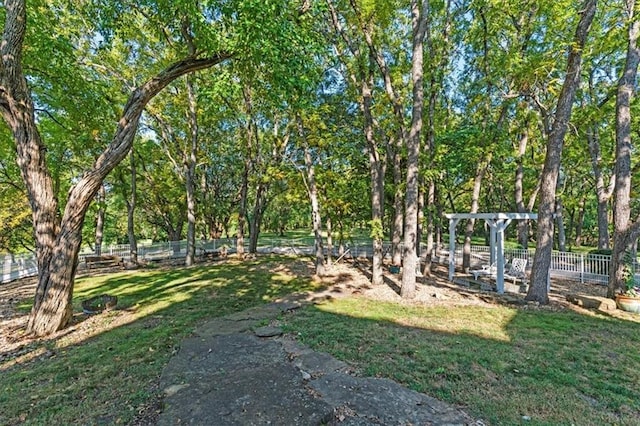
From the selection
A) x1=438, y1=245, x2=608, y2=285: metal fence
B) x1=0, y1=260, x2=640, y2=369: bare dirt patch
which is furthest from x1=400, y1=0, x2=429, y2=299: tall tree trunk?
x1=438, y1=245, x2=608, y2=285: metal fence

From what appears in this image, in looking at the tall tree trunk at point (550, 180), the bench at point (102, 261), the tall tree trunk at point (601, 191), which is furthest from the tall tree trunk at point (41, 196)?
the tall tree trunk at point (601, 191)

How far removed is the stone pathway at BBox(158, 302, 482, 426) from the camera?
2.70 metres

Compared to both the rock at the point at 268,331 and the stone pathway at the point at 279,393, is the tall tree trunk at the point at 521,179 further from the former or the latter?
the stone pathway at the point at 279,393

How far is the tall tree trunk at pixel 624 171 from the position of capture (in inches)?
292

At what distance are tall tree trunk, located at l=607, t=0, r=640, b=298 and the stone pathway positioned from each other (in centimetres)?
761

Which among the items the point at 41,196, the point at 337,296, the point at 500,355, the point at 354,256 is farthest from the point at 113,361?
the point at 354,256

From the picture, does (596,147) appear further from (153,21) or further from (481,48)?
(153,21)

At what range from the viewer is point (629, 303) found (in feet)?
21.9

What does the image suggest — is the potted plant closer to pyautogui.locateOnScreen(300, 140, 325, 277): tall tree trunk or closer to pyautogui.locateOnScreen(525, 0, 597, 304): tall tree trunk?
pyautogui.locateOnScreen(525, 0, 597, 304): tall tree trunk

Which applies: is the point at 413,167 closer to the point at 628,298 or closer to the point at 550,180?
the point at 550,180

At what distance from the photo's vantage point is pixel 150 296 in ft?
26.8

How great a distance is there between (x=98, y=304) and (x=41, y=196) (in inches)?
104

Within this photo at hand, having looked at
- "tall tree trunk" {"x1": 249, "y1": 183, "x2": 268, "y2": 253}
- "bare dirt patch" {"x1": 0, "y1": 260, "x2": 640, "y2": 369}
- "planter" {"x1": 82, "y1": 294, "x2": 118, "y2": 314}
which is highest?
"tall tree trunk" {"x1": 249, "y1": 183, "x2": 268, "y2": 253}

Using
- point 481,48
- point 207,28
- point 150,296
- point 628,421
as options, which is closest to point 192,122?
point 150,296
